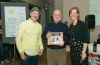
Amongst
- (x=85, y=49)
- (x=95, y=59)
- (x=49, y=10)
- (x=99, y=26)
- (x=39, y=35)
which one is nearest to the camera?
(x=85, y=49)

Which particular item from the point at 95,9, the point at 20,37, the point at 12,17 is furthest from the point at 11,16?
the point at 95,9

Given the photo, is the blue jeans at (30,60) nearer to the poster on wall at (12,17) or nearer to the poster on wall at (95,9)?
the poster on wall at (12,17)

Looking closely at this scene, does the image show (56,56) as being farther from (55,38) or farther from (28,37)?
(28,37)

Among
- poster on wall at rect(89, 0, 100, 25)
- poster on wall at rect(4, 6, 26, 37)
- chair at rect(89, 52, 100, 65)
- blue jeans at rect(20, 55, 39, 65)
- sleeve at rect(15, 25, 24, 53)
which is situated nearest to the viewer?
sleeve at rect(15, 25, 24, 53)

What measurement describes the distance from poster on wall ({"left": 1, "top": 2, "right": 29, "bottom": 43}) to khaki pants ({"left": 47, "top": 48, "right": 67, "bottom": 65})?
1.67 meters

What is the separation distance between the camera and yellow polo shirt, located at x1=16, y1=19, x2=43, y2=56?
3.54m

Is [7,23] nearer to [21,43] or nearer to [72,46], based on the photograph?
[21,43]

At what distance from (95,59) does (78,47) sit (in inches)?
63.5

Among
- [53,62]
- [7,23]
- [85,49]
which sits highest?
[7,23]

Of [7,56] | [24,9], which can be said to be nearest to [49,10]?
[7,56]

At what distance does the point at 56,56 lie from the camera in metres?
Result: 3.61

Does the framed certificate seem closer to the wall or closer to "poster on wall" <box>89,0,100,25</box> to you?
the wall

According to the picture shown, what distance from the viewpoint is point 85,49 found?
11.2ft

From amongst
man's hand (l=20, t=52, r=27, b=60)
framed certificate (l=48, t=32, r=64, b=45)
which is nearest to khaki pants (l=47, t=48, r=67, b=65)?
framed certificate (l=48, t=32, r=64, b=45)
